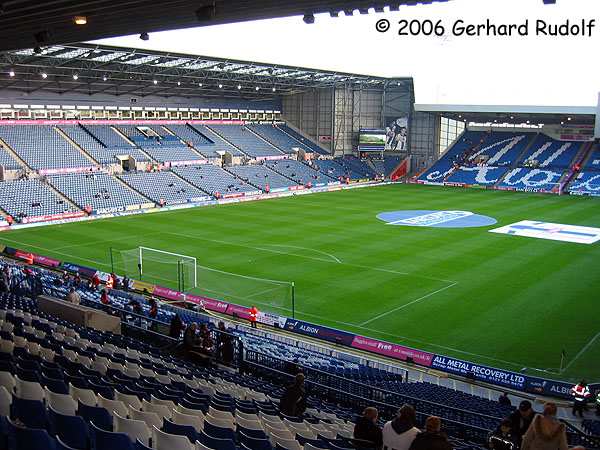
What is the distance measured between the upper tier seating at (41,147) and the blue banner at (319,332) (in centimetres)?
3645

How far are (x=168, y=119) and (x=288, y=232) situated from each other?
34.2 metres

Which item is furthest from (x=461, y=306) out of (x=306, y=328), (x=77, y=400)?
(x=77, y=400)

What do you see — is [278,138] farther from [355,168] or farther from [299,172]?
[355,168]

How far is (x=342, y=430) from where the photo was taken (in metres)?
8.51

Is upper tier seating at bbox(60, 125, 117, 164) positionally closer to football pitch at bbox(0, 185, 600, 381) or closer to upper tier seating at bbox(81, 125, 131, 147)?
upper tier seating at bbox(81, 125, 131, 147)

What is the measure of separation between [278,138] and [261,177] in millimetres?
13168

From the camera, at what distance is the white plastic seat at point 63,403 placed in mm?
7012

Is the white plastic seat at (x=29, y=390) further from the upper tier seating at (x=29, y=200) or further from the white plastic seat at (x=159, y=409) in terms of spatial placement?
the upper tier seating at (x=29, y=200)

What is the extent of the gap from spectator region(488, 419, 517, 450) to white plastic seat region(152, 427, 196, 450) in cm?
426

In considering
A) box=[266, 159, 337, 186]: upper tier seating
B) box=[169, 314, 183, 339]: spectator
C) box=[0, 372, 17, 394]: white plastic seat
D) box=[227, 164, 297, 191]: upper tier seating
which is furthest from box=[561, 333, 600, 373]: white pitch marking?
box=[266, 159, 337, 186]: upper tier seating

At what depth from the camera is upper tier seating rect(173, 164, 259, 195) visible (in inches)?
2267

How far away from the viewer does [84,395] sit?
7488mm

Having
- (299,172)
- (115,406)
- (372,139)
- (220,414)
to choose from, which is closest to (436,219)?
(299,172)

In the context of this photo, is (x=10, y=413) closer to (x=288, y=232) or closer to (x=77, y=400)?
(x=77, y=400)
